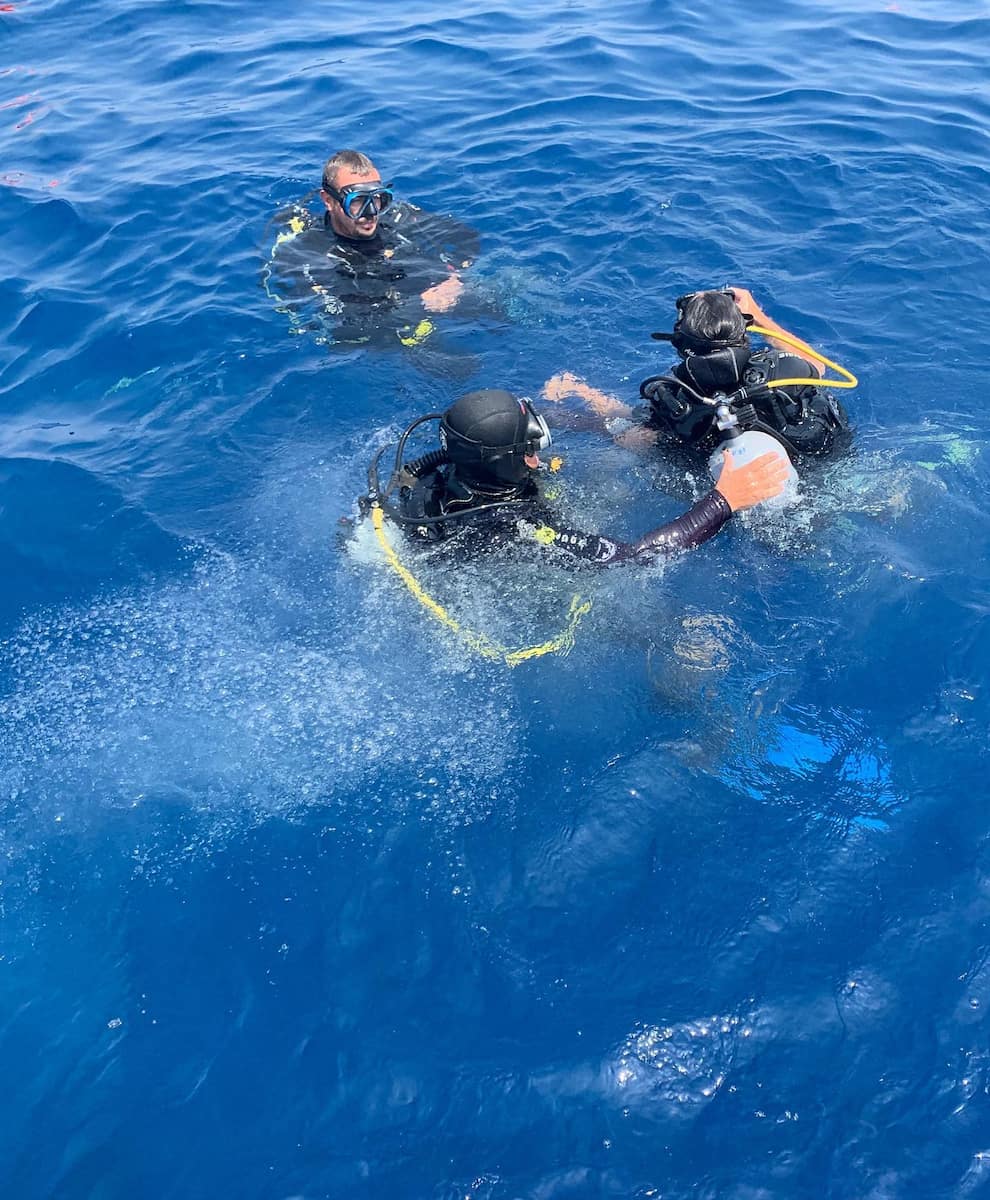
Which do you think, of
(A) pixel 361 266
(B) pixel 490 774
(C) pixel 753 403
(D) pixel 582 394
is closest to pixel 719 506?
(C) pixel 753 403

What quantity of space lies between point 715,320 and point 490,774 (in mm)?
2971

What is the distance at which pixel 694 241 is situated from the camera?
885cm

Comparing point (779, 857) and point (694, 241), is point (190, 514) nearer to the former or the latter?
point (779, 857)

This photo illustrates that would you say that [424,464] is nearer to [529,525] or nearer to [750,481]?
[529,525]

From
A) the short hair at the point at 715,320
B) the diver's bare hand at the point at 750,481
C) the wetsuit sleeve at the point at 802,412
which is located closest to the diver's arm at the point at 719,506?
the diver's bare hand at the point at 750,481

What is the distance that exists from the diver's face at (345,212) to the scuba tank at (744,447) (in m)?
4.20

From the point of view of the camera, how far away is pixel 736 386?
5367 mm

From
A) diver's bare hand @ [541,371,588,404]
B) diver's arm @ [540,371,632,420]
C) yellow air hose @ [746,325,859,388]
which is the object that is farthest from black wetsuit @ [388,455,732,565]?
diver's bare hand @ [541,371,588,404]

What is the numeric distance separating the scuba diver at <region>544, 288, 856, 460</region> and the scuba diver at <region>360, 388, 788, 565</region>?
502 millimetres

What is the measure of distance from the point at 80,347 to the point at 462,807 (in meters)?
6.06

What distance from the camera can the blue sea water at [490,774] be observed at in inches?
134

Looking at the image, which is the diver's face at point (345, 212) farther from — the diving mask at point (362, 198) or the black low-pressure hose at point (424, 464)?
the black low-pressure hose at point (424, 464)

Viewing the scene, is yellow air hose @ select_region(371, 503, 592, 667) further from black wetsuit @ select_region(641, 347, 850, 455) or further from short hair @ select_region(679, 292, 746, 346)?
short hair @ select_region(679, 292, 746, 346)

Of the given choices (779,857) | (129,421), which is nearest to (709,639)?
(779,857)
